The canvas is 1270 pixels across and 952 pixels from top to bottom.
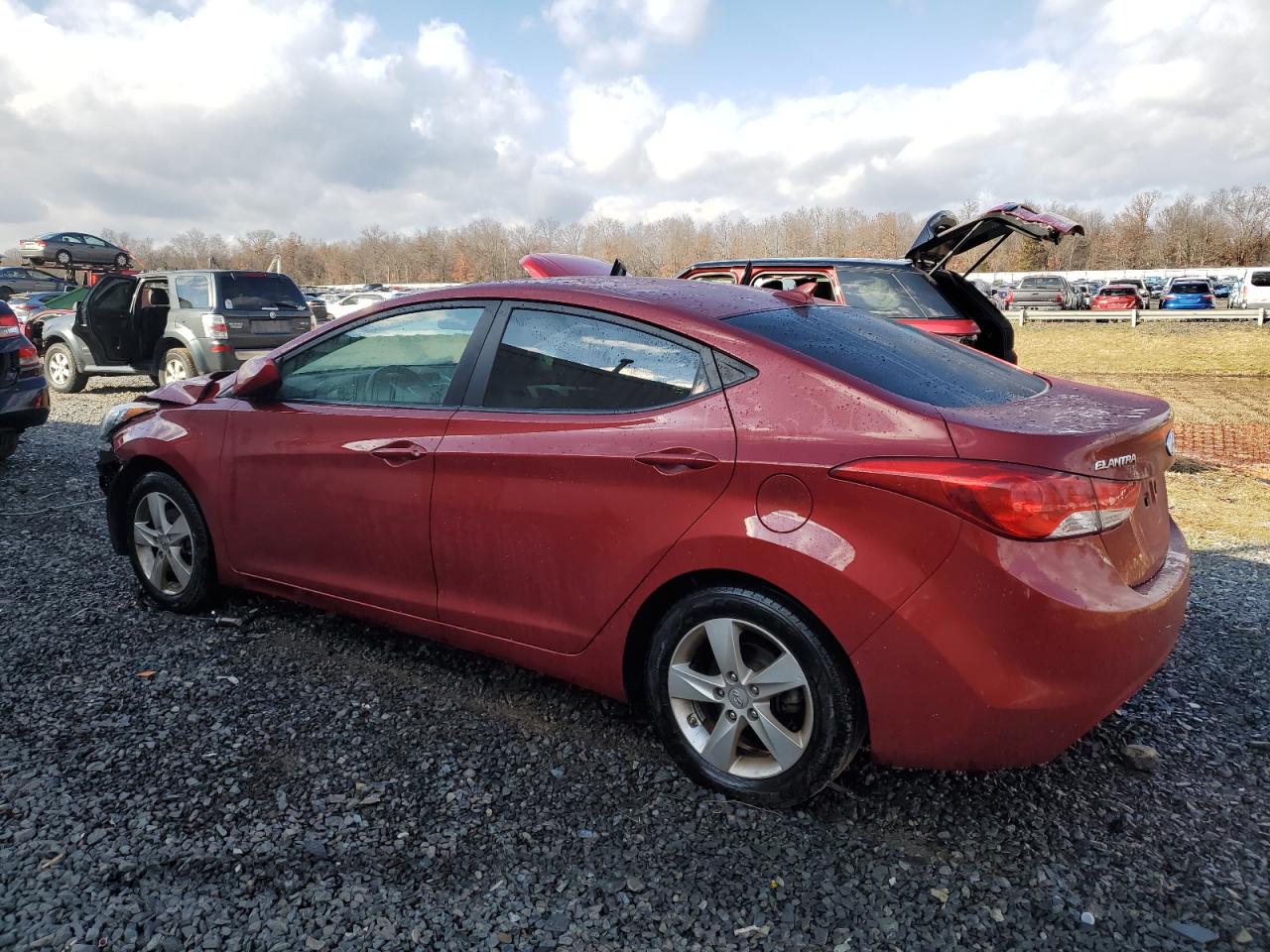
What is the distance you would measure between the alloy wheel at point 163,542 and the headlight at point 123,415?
0.47 metres

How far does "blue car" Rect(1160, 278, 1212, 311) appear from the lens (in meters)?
32.1

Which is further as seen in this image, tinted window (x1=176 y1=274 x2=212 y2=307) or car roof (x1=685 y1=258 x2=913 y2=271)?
tinted window (x1=176 y1=274 x2=212 y2=307)

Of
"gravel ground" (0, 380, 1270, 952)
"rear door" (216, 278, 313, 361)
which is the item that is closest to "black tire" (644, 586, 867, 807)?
"gravel ground" (0, 380, 1270, 952)

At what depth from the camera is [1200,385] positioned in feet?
54.2

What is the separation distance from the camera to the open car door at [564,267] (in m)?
5.07

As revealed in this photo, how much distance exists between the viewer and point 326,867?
2.54 metres

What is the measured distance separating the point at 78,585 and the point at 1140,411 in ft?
16.3

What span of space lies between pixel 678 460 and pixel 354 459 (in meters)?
1.44

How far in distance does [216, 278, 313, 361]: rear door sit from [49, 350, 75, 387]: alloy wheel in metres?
3.52

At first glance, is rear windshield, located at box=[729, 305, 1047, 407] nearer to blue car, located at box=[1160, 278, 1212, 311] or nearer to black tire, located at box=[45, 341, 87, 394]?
black tire, located at box=[45, 341, 87, 394]

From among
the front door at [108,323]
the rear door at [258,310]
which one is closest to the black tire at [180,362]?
the rear door at [258,310]

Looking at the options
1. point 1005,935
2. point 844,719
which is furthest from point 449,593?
point 1005,935

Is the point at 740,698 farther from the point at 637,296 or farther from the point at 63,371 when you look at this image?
the point at 63,371

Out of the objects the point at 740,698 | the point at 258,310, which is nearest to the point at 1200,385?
the point at 258,310
